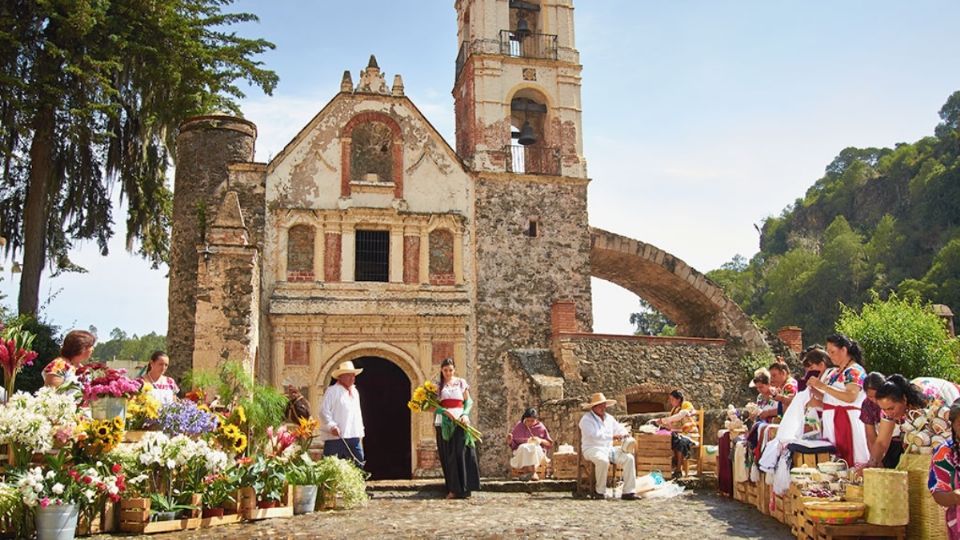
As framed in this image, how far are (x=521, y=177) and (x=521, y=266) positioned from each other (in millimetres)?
2078

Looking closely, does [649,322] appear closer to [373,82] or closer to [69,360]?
[373,82]

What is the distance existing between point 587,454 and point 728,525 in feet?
10.4

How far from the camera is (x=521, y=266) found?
2009 centimetres

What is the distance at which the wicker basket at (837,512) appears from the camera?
6812mm

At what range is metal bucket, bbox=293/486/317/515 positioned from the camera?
927 centimetres

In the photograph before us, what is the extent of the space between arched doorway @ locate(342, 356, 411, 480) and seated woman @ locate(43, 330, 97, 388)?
1200 centimetres

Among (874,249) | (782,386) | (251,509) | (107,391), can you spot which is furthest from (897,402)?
(874,249)

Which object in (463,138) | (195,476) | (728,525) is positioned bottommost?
(728,525)

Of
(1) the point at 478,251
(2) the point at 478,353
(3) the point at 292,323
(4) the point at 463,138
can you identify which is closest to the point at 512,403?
(2) the point at 478,353

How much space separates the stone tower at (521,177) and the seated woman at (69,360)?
1151 cm

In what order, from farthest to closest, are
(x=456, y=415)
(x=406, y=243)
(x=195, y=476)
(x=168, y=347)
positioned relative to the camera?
(x=406, y=243) → (x=168, y=347) → (x=456, y=415) → (x=195, y=476)

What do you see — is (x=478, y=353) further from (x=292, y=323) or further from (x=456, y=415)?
(x=456, y=415)

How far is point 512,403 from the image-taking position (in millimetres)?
19000

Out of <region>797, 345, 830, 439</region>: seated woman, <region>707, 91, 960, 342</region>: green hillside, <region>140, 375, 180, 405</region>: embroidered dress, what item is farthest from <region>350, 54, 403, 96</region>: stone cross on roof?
<region>707, 91, 960, 342</region>: green hillside
